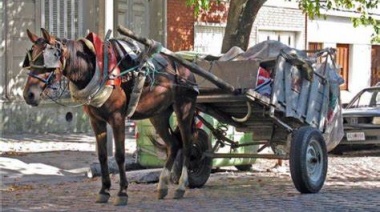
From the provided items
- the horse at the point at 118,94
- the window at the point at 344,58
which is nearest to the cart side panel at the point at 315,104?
the horse at the point at 118,94

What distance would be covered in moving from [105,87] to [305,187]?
311 centimetres

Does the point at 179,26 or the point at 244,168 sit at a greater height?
the point at 179,26

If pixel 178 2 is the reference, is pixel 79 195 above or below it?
below

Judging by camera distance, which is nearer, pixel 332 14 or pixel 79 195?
pixel 79 195

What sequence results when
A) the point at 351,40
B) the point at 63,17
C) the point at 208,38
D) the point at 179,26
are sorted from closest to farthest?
the point at 63,17
the point at 179,26
the point at 208,38
the point at 351,40

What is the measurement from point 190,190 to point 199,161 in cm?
48

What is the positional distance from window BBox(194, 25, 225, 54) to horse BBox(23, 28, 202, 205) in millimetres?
13649

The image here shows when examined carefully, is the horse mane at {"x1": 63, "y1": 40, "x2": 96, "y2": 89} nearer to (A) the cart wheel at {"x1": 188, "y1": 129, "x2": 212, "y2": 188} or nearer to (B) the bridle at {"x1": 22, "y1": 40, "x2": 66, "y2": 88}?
(B) the bridle at {"x1": 22, "y1": 40, "x2": 66, "y2": 88}

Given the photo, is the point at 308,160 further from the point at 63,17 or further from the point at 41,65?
the point at 63,17

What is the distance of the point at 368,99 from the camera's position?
17.8 m

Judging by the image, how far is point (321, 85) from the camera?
11852mm

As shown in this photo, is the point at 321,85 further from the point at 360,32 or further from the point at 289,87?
the point at 360,32

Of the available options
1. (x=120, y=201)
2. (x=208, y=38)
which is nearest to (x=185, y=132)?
(x=120, y=201)

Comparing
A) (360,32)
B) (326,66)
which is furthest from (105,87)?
(360,32)
